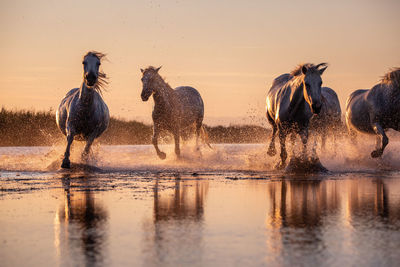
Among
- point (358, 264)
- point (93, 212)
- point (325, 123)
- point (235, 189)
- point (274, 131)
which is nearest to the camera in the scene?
point (358, 264)

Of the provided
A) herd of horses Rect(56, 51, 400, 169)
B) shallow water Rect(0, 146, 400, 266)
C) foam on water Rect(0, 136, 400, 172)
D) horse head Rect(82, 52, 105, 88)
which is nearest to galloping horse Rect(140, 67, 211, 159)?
herd of horses Rect(56, 51, 400, 169)

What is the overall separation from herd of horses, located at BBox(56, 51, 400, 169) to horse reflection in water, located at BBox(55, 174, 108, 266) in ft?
18.9

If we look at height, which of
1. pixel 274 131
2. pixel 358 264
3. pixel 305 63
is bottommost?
pixel 358 264

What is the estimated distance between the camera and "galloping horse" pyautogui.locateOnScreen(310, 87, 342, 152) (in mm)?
20188

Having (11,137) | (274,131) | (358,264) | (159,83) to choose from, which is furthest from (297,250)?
(11,137)

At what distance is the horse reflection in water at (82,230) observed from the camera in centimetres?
485

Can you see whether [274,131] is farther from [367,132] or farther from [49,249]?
[49,249]

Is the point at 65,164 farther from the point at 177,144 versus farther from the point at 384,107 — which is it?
the point at 384,107

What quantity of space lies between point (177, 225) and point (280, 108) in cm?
841

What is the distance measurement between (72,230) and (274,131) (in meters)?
11.7

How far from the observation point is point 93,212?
7.38 metres

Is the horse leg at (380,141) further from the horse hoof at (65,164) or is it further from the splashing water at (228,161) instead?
the horse hoof at (65,164)

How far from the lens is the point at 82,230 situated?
20.0 ft

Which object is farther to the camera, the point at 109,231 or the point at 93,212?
the point at 93,212
